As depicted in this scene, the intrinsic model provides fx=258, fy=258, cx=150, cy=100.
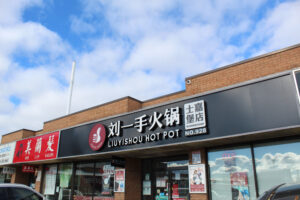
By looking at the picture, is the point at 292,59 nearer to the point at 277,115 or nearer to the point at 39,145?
the point at 277,115

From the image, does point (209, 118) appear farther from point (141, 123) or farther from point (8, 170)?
point (8, 170)

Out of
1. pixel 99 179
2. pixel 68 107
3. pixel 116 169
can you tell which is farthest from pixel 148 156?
pixel 68 107

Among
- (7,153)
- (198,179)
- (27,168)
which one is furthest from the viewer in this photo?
(7,153)

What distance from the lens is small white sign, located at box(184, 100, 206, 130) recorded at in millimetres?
8195

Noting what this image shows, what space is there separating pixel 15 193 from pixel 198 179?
568 cm

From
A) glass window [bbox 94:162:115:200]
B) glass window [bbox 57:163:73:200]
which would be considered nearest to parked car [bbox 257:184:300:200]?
glass window [bbox 94:162:115:200]

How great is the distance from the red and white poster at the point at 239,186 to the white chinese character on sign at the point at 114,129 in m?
4.77

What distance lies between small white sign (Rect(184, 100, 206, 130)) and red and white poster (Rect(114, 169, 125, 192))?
14.4 feet

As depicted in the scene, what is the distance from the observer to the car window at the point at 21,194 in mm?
7358

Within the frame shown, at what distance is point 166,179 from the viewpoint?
10.8 metres

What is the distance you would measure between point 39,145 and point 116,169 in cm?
595

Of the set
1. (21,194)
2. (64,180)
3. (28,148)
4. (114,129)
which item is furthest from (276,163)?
(28,148)

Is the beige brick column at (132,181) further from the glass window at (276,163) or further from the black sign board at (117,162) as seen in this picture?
the glass window at (276,163)

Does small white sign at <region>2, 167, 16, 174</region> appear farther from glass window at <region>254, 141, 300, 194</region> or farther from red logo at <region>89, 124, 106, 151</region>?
glass window at <region>254, 141, 300, 194</region>
